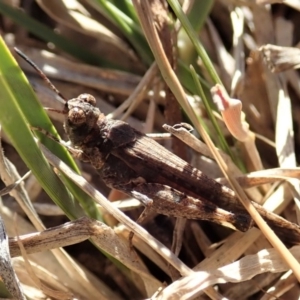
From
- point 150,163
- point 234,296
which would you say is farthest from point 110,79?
point 234,296

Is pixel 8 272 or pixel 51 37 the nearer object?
pixel 8 272

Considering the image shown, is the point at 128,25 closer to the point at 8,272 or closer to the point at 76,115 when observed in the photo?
the point at 76,115

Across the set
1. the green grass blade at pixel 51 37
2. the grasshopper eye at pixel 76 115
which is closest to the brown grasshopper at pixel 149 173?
the grasshopper eye at pixel 76 115

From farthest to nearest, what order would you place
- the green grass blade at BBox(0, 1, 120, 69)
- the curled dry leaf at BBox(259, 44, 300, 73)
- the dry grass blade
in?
1. the green grass blade at BBox(0, 1, 120, 69)
2. the curled dry leaf at BBox(259, 44, 300, 73)
3. the dry grass blade

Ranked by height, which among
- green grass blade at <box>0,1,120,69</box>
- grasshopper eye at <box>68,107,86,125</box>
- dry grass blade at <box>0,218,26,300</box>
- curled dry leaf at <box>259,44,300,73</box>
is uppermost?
green grass blade at <box>0,1,120,69</box>

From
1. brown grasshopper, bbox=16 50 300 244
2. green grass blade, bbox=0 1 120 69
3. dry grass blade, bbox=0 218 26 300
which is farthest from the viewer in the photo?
green grass blade, bbox=0 1 120 69

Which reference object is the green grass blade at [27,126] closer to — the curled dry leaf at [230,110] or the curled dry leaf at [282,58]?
the curled dry leaf at [230,110]

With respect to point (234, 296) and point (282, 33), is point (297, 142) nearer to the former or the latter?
point (282, 33)

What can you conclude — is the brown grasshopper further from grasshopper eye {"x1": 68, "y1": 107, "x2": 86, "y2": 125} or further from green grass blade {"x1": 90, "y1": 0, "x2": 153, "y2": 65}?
green grass blade {"x1": 90, "y1": 0, "x2": 153, "y2": 65}

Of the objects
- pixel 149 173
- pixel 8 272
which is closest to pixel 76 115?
pixel 149 173

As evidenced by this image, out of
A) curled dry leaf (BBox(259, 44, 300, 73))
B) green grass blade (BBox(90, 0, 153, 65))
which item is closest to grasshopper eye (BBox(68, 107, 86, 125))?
green grass blade (BBox(90, 0, 153, 65))
